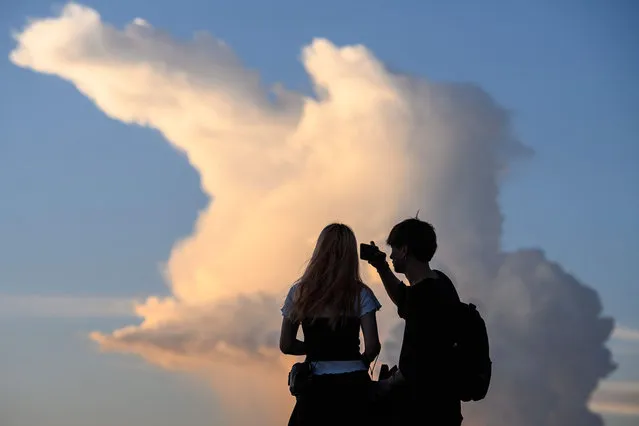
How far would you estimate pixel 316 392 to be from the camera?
9.52 m

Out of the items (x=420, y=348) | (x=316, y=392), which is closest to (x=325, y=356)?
(x=316, y=392)

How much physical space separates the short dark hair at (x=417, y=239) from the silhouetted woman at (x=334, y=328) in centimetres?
59

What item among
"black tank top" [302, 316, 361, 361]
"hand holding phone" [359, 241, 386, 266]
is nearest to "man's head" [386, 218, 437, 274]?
"hand holding phone" [359, 241, 386, 266]

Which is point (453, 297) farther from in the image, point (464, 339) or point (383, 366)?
point (383, 366)

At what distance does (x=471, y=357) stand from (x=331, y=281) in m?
1.44

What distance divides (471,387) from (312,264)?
5.94ft

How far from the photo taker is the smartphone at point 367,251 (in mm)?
9484

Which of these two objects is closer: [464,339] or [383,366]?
[464,339]

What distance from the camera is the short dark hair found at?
9.05 metres

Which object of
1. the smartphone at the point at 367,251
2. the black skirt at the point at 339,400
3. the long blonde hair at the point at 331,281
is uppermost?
the smartphone at the point at 367,251

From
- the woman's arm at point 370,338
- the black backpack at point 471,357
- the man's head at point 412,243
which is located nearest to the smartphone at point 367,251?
the man's head at point 412,243

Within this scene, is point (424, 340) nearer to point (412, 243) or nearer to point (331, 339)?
point (412, 243)

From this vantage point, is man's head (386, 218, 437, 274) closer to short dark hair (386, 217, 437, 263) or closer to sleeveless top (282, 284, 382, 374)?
short dark hair (386, 217, 437, 263)

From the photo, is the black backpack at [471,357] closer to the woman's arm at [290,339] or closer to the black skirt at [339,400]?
the black skirt at [339,400]
